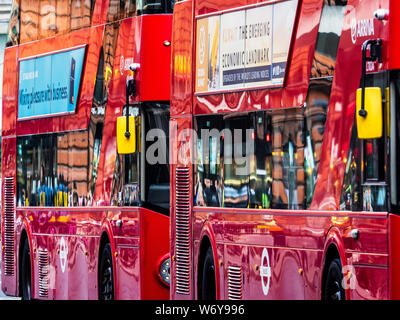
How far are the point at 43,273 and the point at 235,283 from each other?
5.72 meters

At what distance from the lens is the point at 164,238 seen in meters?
15.8

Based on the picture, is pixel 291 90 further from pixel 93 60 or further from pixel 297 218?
pixel 93 60

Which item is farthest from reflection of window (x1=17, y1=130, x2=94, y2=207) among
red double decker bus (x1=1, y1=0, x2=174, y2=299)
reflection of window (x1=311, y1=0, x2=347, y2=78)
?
reflection of window (x1=311, y1=0, x2=347, y2=78)

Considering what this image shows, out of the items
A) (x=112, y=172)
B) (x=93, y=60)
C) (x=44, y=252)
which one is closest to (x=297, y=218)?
(x=112, y=172)

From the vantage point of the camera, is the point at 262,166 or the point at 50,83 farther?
the point at 50,83

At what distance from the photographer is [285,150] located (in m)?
12.5

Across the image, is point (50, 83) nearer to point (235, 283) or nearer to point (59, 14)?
point (59, 14)

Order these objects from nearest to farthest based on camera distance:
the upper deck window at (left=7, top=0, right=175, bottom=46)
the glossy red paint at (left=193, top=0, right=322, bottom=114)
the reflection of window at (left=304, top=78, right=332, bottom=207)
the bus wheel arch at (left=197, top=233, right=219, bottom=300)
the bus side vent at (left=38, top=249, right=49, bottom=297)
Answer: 1. the reflection of window at (left=304, top=78, right=332, bottom=207)
2. the glossy red paint at (left=193, top=0, right=322, bottom=114)
3. the bus wheel arch at (left=197, top=233, right=219, bottom=300)
4. the upper deck window at (left=7, top=0, right=175, bottom=46)
5. the bus side vent at (left=38, top=249, right=49, bottom=297)

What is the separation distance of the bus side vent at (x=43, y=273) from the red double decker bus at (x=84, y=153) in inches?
0.5

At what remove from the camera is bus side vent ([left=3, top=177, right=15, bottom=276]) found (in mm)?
20641

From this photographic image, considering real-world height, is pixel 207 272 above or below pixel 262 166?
below

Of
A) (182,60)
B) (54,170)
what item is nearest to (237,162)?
(182,60)

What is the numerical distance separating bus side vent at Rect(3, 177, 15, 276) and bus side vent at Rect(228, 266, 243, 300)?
7144mm

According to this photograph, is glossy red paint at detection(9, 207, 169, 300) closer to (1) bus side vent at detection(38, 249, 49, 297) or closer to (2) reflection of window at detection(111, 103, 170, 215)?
(1) bus side vent at detection(38, 249, 49, 297)
